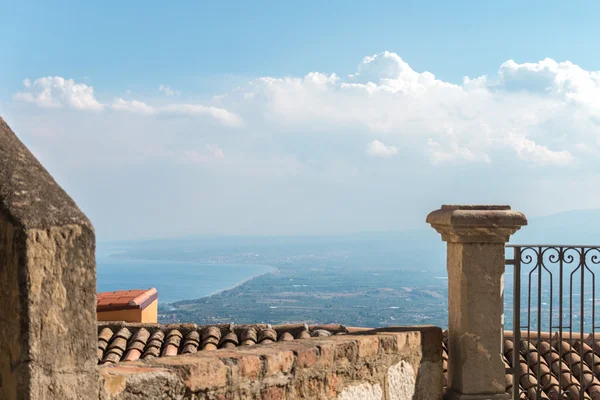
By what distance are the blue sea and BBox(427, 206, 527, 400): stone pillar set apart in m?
83.7

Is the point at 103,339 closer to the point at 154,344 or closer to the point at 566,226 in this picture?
the point at 154,344

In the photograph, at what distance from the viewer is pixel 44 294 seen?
2.17 m

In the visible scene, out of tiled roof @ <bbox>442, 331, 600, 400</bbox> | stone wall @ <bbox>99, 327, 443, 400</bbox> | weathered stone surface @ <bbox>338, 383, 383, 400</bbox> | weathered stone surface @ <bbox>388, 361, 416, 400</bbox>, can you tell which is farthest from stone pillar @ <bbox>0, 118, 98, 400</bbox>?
tiled roof @ <bbox>442, 331, 600, 400</bbox>

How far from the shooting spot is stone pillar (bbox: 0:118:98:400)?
2.13 metres

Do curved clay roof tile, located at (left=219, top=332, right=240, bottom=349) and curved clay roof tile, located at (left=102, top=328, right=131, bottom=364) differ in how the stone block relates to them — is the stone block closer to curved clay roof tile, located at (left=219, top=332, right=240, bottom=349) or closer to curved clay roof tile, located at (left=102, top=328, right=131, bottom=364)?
curved clay roof tile, located at (left=219, top=332, right=240, bottom=349)

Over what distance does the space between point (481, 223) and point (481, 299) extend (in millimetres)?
576

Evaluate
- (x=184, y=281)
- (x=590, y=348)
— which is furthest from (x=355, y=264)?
(x=590, y=348)

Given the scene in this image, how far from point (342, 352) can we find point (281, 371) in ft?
1.88

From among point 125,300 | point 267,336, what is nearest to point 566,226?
point 125,300

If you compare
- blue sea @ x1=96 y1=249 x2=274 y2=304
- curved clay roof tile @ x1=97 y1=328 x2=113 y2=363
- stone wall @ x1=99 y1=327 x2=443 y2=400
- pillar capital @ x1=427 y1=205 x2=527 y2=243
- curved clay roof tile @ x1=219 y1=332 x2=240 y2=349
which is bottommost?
blue sea @ x1=96 y1=249 x2=274 y2=304

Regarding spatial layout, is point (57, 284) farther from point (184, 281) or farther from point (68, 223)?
point (184, 281)

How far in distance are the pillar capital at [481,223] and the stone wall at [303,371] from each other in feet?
2.47

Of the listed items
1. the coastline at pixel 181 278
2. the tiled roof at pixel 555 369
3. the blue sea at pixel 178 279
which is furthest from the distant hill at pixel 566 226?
the tiled roof at pixel 555 369

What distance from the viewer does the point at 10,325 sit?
85.1 inches
